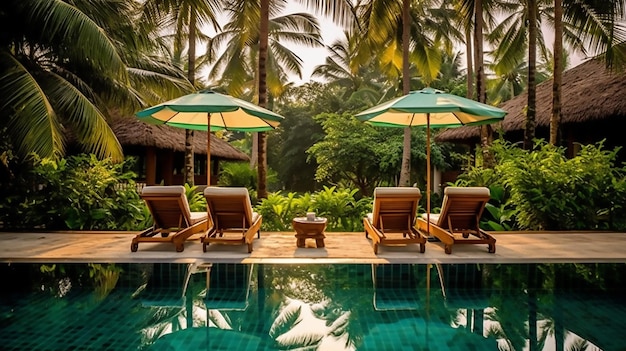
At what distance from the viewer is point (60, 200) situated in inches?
281

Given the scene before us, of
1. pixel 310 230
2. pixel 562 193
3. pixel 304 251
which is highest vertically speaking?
pixel 562 193

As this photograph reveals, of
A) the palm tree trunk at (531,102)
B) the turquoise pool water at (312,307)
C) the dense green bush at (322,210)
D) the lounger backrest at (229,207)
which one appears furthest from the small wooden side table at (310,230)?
the palm tree trunk at (531,102)

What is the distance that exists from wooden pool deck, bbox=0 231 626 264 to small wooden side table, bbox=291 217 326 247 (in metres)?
0.12

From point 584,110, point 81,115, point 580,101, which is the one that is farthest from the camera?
point 580,101

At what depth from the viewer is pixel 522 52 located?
1544 cm

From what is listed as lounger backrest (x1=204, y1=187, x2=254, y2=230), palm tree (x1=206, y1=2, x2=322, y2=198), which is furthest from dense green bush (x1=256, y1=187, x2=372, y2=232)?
palm tree (x1=206, y1=2, x2=322, y2=198)

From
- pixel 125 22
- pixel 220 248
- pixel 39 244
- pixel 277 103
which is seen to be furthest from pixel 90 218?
pixel 277 103

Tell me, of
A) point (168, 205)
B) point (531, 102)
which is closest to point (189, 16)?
point (168, 205)

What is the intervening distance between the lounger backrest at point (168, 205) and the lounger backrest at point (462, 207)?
130 inches

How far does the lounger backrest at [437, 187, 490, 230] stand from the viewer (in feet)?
18.3

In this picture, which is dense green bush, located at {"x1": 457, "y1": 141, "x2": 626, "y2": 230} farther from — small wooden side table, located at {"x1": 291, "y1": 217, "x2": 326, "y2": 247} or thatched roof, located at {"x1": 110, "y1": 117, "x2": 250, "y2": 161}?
thatched roof, located at {"x1": 110, "y1": 117, "x2": 250, "y2": 161}

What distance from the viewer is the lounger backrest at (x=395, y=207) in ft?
18.2

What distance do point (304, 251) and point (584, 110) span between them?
9.00m

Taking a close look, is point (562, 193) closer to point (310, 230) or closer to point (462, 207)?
point (462, 207)
